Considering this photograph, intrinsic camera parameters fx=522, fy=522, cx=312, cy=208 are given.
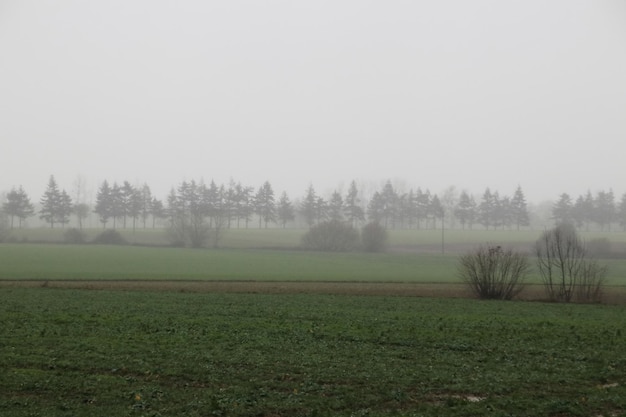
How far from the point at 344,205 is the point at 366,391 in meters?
120

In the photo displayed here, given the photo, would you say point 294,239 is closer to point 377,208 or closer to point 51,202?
point 377,208

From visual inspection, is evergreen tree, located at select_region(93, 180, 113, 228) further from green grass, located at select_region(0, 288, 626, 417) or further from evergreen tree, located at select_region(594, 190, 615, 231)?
evergreen tree, located at select_region(594, 190, 615, 231)

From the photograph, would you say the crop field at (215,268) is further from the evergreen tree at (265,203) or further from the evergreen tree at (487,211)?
the evergreen tree at (487,211)

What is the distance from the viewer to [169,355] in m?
16.0

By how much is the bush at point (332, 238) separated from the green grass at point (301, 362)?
67818mm

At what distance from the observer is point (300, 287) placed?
41094 mm

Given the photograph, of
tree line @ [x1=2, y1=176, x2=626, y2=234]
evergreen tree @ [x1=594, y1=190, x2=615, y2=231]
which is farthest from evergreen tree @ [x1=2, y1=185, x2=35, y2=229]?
evergreen tree @ [x1=594, y1=190, x2=615, y2=231]

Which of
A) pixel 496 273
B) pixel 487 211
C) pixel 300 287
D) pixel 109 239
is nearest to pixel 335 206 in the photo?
pixel 487 211

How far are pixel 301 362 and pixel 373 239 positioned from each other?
79488 millimetres

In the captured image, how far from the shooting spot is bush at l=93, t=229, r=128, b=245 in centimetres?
10009

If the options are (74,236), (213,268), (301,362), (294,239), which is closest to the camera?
(301,362)

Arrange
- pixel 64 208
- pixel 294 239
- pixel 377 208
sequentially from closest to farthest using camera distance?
pixel 294 239 → pixel 64 208 → pixel 377 208

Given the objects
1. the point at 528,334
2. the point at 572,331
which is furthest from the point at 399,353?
the point at 572,331

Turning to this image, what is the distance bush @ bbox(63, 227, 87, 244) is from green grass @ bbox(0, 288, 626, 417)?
78.6 metres
